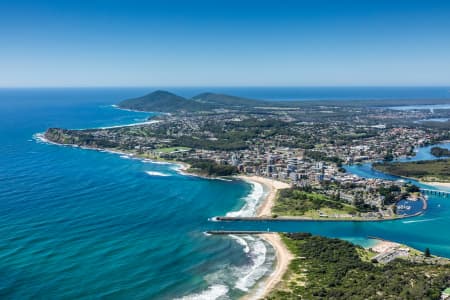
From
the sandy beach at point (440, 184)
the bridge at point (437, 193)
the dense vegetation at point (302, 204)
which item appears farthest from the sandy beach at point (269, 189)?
the sandy beach at point (440, 184)

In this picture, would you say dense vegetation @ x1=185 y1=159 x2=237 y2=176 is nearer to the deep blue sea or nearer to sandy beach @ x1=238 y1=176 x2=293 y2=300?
the deep blue sea

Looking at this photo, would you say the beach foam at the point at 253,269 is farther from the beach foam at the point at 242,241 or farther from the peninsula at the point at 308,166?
the peninsula at the point at 308,166

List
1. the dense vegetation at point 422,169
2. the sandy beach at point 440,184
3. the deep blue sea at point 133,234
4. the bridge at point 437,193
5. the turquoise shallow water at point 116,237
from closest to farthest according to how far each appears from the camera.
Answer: the turquoise shallow water at point 116,237
the deep blue sea at point 133,234
the bridge at point 437,193
the sandy beach at point 440,184
the dense vegetation at point 422,169

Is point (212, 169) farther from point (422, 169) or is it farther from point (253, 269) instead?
point (422, 169)

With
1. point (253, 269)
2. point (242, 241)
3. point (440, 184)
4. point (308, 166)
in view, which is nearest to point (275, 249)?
point (242, 241)

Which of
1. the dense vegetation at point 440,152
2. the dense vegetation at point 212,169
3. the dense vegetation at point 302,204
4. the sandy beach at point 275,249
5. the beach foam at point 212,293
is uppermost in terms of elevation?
the dense vegetation at point 440,152

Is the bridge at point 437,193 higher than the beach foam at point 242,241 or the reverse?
higher

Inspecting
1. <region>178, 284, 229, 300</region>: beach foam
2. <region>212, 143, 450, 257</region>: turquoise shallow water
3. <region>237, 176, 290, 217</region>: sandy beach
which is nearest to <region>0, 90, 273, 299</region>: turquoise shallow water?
<region>178, 284, 229, 300</region>: beach foam
